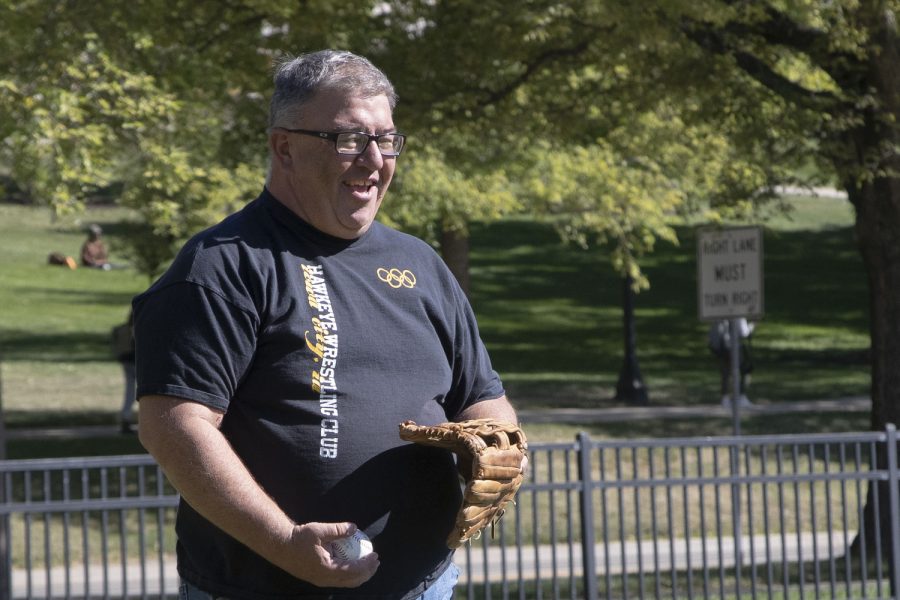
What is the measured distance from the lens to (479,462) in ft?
8.69

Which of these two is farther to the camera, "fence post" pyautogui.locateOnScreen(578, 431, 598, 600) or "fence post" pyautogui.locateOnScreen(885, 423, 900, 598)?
"fence post" pyautogui.locateOnScreen(885, 423, 900, 598)

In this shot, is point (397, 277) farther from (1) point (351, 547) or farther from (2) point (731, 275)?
(2) point (731, 275)

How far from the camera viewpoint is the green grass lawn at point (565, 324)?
20.7m

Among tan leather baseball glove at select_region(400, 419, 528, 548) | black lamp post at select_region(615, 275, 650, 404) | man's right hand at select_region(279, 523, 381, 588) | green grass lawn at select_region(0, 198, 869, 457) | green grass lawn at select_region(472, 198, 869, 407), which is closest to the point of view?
man's right hand at select_region(279, 523, 381, 588)

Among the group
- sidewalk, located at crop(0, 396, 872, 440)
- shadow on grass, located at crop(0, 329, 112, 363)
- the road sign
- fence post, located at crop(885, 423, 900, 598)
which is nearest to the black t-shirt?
fence post, located at crop(885, 423, 900, 598)

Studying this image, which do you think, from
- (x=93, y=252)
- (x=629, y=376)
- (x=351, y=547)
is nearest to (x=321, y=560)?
(x=351, y=547)

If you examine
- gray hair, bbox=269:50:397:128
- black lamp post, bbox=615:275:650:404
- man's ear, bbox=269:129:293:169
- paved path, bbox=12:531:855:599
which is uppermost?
gray hair, bbox=269:50:397:128

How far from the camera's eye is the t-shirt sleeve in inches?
98.4

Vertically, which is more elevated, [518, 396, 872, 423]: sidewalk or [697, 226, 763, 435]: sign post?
[697, 226, 763, 435]: sign post

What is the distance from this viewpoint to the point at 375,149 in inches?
106

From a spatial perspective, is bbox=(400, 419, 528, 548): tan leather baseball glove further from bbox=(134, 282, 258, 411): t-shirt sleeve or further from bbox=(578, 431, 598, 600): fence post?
bbox=(578, 431, 598, 600): fence post

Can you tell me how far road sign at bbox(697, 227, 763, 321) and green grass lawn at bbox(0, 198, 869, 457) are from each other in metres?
0.86

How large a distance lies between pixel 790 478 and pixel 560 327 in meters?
27.0

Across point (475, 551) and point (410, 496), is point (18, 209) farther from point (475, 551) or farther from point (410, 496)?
point (410, 496)
